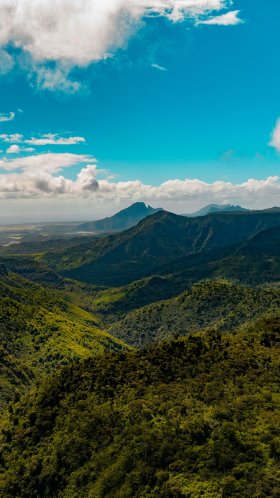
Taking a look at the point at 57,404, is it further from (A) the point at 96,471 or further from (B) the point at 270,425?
(B) the point at 270,425

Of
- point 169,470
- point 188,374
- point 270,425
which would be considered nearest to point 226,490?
point 169,470

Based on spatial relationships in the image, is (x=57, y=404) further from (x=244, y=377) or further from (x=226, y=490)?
(x=226, y=490)

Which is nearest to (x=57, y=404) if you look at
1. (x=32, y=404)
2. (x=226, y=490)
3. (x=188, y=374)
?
(x=32, y=404)

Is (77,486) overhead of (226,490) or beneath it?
beneath

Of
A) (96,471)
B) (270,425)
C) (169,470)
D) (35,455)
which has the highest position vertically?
(270,425)

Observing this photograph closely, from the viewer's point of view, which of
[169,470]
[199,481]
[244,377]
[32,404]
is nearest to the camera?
[199,481]

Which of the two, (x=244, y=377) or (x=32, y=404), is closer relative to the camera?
(x=244, y=377)

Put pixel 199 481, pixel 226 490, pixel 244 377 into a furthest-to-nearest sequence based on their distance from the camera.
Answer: pixel 244 377 < pixel 199 481 < pixel 226 490
